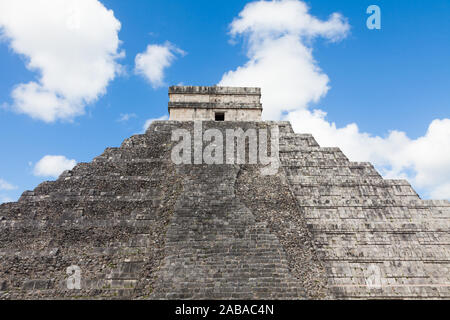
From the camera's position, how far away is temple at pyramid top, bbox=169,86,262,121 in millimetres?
14047

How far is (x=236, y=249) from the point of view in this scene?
813 centimetres

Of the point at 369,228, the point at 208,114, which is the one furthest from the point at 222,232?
the point at 208,114

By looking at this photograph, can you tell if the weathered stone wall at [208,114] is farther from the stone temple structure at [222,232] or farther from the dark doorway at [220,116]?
the stone temple structure at [222,232]

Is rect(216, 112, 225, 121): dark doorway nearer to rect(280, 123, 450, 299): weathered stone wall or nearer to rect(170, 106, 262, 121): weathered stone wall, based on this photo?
rect(170, 106, 262, 121): weathered stone wall

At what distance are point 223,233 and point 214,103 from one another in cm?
720

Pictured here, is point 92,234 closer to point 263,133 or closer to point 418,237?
point 263,133

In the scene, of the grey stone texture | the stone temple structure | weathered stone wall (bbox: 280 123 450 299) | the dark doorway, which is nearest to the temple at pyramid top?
the dark doorway

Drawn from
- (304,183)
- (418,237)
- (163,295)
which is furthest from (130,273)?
(418,237)

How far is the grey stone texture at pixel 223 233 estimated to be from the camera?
7699mm

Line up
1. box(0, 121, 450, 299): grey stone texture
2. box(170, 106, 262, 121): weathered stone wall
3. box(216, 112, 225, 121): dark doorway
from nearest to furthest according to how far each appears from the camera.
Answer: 1. box(0, 121, 450, 299): grey stone texture
2. box(170, 106, 262, 121): weathered stone wall
3. box(216, 112, 225, 121): dark doorway

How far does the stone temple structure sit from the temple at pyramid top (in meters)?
2.75

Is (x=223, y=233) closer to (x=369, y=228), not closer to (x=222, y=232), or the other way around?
(x=222, y=232)

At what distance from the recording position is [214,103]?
1418 centimetres
